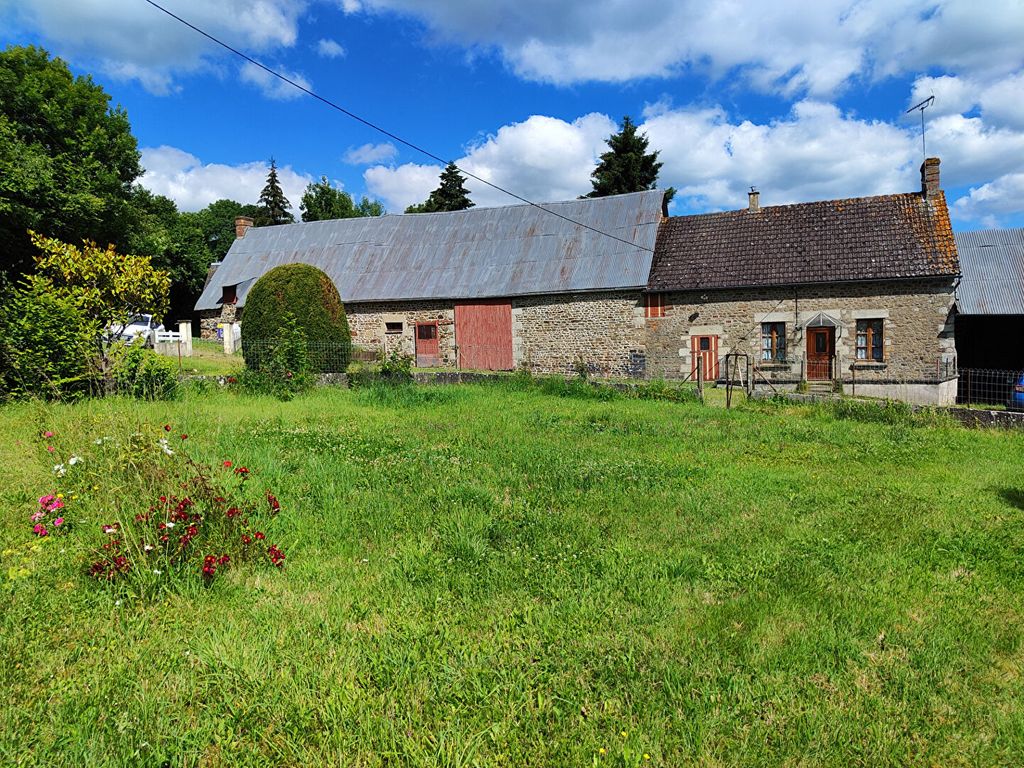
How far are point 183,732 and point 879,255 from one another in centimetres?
2146

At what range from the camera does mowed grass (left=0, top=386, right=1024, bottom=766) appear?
2707 millimetres

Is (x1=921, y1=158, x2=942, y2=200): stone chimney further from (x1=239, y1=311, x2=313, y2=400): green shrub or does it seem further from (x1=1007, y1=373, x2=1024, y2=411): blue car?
(x1=239, y1=311, x2=313, y2=400): green shrub

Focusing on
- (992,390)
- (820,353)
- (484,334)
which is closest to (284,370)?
(484,334)

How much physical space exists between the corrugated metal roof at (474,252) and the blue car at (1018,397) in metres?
10.7

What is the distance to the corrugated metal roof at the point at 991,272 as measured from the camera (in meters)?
19.2

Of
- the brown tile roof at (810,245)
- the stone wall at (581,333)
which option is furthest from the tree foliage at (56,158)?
the brown tile roof at (810,245)

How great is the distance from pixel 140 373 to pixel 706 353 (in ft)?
54.6

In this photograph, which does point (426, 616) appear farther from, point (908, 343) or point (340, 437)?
point (908, 343)

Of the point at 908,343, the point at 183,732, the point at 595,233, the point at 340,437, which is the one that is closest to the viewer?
the point at 183,732

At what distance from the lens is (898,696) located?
300cm

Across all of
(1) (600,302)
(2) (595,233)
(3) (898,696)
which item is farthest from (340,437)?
(2) (595,233)

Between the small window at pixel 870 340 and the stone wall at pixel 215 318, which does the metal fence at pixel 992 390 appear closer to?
the small window at pixel 870 340

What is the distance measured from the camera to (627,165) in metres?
37.6

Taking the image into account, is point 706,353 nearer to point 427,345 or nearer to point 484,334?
point 484,334
